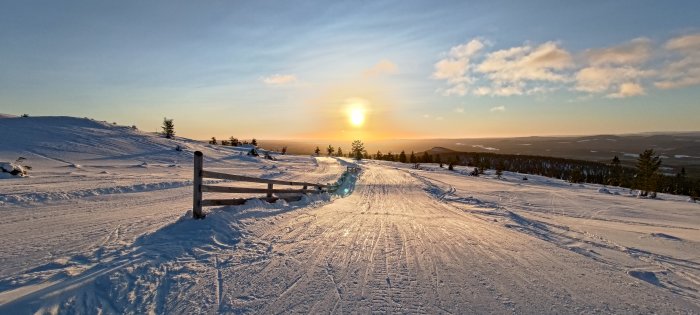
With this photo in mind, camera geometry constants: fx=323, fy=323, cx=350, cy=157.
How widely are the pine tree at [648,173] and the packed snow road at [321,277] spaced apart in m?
53.1

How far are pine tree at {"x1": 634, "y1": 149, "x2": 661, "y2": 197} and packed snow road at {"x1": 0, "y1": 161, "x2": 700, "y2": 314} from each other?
5306 centimetres

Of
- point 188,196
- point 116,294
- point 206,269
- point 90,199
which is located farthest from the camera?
point 188,196

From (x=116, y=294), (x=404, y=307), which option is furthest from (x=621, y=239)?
(x=116, y=294)

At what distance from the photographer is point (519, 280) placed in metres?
5.16

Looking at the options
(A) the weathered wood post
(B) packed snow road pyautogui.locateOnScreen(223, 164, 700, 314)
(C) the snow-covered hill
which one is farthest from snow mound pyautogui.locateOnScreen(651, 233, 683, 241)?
(C) the snow-covered hill

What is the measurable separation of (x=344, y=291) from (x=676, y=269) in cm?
684

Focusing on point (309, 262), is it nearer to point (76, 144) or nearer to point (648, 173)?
point (76, 144)

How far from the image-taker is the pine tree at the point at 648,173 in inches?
1825

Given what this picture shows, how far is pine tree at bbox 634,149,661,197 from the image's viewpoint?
4636cm

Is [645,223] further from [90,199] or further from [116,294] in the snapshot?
[90,199]

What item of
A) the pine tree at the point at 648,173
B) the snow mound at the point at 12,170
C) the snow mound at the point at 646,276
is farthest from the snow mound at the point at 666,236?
the pine tree at the point at 648,173

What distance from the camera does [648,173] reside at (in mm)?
48688

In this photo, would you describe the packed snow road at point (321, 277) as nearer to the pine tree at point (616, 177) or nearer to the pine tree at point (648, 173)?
the pine tree at point (648, 173)

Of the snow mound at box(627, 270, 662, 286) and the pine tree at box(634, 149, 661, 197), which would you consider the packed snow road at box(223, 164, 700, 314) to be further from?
the pine tree at box(634, 149, 661, 197)
